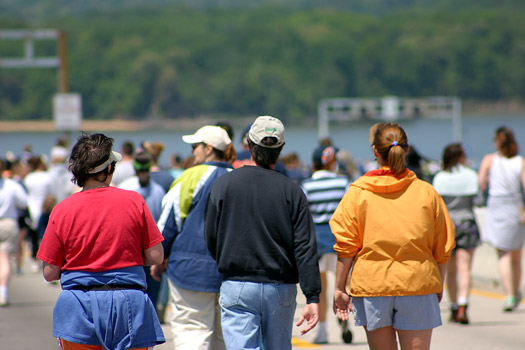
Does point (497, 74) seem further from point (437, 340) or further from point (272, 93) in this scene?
point (437, 340)

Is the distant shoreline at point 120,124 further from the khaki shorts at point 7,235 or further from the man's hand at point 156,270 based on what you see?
the man's hand at point 156,270

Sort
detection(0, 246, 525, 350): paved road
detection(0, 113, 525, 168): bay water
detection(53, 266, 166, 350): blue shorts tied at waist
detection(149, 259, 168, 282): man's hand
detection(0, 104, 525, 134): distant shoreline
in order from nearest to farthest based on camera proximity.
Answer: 1. detection(53, 266, 166, 350): blue shorts tied at waist
2. detection(149, 259, 168, 282): man's hand
3. detection(0, 246, 525, 350): paved road
4. detection(0, 113, 525, 168): bay water
5. detection(0, 104, 525, 134): distant shoreline

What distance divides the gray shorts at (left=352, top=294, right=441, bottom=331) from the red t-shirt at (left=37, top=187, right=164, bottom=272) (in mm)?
1337

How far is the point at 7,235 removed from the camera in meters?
10.4

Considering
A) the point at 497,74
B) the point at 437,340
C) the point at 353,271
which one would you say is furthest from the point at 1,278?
the point at 497,74

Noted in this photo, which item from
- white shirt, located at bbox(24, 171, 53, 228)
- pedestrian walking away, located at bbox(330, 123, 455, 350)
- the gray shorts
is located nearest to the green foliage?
white shirt, located at bbox(24, 171, 53, 228)

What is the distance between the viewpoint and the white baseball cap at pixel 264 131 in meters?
4.59

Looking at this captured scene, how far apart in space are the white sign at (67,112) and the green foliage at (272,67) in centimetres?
11349

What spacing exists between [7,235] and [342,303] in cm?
665

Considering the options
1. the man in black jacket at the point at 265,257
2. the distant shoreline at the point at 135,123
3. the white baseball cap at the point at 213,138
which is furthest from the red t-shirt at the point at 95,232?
the distant shoreline at the point at 135,123

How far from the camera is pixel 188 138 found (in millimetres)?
5941

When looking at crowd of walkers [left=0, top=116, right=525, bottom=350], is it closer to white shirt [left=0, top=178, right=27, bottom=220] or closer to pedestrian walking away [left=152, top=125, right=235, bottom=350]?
pedestrian walking away [left=152, top=125, right=235, bottom=350]

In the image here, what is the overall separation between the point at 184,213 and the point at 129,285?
1.41 meters

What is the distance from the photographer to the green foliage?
145 metres
